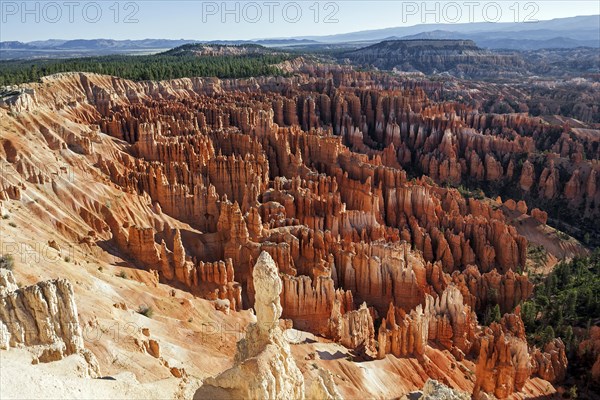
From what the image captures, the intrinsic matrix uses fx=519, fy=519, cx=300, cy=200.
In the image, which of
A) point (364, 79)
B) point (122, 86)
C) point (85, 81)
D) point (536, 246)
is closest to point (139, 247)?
point (536, 246)

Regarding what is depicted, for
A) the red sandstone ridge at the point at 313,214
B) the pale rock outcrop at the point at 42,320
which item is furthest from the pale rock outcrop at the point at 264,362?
the pale rock outcrop at the point at 42,320

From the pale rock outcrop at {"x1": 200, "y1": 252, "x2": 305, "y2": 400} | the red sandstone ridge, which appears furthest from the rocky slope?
the pale rock outcrop at {"x1": 200, "y1": 252, "x2": 305, "y2": 400}

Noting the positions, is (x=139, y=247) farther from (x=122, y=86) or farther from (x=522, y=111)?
(x=522, y=111)

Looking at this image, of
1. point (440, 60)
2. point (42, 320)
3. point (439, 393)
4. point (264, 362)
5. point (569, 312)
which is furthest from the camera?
point (440, 60)

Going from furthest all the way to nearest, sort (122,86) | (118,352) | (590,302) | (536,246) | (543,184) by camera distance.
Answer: (122,86) → (543,184) → (536,246) → (590,302) → (118,352)

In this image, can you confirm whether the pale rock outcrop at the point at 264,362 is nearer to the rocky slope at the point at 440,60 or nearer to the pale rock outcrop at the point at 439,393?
the pale rock outcrop at the point at 439,393

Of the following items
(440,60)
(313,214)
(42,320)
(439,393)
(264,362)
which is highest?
(440,60)

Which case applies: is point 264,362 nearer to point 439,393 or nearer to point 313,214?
point 439,393

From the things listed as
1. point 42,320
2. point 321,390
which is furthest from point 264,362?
Answer: point 42,320
